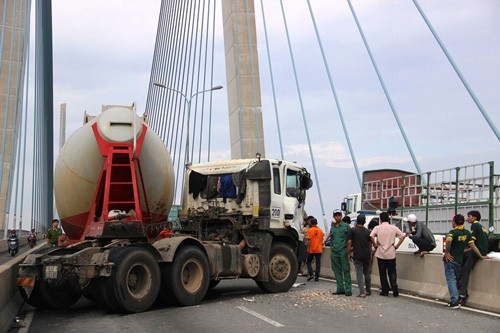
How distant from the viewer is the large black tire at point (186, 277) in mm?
11109

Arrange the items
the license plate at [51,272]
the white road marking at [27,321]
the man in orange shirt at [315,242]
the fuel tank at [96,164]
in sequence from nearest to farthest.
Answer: the white road marking at [27,321], the license plate at [51,272], the fuel tank at [96,164], the man in orange shirt at [315,242]

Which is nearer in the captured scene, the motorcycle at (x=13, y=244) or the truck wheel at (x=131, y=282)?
the truck wheel at (x=131, y=282)

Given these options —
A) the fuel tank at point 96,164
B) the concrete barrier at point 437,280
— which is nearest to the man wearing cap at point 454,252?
the concrete barrier at point 437,280

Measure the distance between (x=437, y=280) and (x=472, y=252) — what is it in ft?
5.02

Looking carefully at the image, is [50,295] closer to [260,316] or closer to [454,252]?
[260,316]

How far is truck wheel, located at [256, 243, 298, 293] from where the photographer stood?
44.0 feet

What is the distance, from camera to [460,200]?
56.2ft

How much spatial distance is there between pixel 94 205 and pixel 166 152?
1817mm

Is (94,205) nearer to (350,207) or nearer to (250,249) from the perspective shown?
(250,249)

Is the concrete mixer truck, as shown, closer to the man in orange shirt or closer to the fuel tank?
the fuel tank

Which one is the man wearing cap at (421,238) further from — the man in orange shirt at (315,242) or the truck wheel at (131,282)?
the truck wheel at (131,282)

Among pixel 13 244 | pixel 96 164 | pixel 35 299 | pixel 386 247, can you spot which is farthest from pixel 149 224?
pixel 13 244

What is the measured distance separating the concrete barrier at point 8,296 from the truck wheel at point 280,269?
464 cm

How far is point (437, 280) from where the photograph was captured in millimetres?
12289
